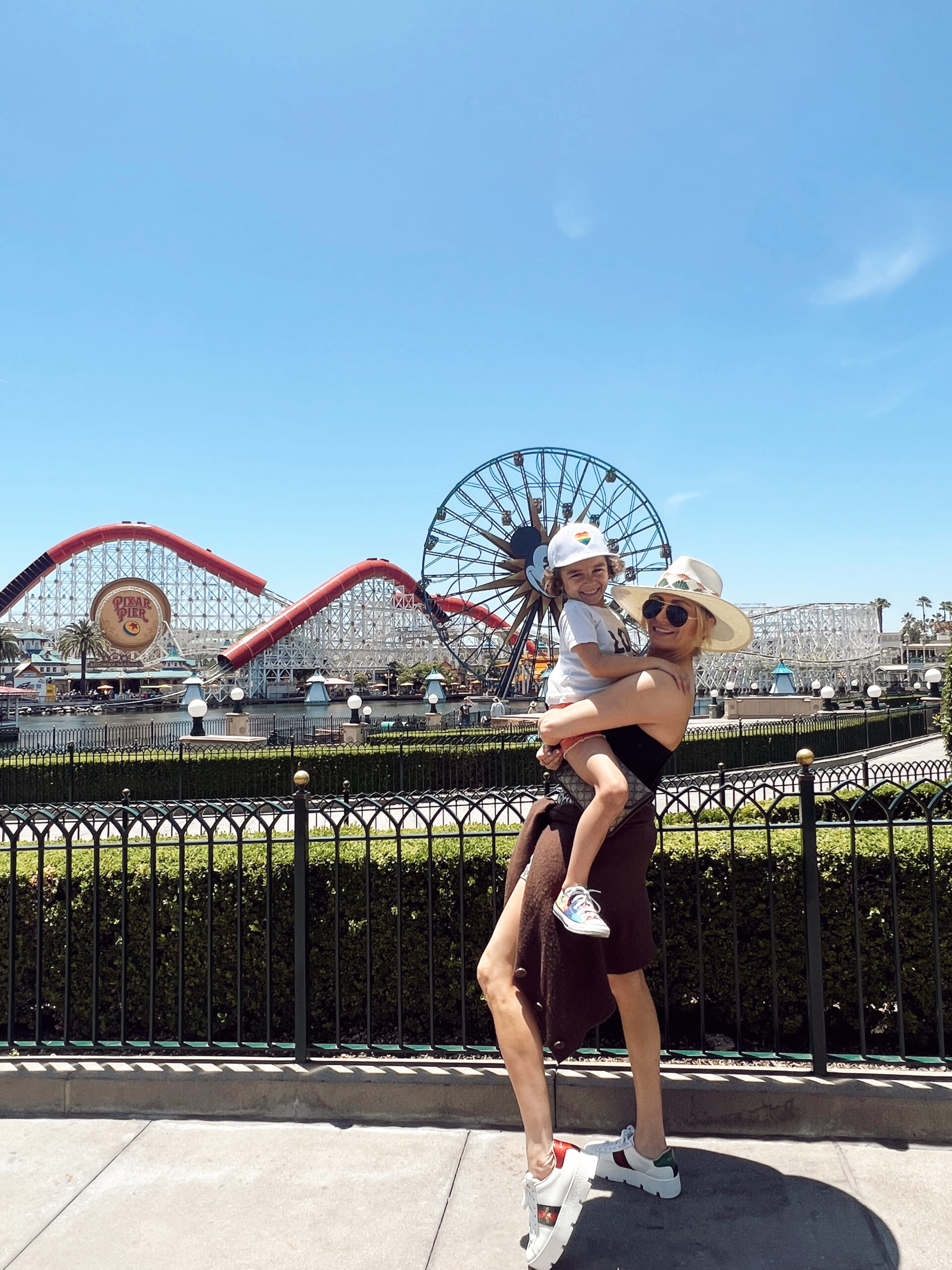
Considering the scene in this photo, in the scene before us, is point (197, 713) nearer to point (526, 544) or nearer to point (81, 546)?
point (526, 544)

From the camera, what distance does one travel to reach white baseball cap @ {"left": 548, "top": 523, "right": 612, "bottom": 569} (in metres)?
2.63

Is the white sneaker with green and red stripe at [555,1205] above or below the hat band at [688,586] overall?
below

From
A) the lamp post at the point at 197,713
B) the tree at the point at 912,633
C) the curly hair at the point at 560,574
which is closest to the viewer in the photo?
the curly hair at the point at 560,574

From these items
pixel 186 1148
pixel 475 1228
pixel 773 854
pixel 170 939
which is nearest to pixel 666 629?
pixel 773 854

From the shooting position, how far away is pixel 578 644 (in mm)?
2572

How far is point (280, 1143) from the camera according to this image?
10.5 feet

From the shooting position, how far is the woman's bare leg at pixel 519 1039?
245cm

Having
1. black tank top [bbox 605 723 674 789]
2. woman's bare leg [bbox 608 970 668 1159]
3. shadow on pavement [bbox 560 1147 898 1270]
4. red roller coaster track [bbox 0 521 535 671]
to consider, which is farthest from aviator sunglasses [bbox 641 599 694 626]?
red roller coaster track [bbox 0 521 535 671]

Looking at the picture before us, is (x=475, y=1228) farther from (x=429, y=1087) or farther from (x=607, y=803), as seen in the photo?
(x=607, y=803)

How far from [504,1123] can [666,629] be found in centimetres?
205

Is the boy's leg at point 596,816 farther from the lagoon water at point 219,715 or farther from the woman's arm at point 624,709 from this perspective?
the lagoon water at point 219,715

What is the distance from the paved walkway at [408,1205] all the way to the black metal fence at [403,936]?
0.47 meters

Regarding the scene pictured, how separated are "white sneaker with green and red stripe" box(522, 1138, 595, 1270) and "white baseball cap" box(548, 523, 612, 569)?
1.70m

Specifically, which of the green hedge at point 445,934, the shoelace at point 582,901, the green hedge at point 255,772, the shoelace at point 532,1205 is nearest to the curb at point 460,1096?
the green hedge at point 445,934
